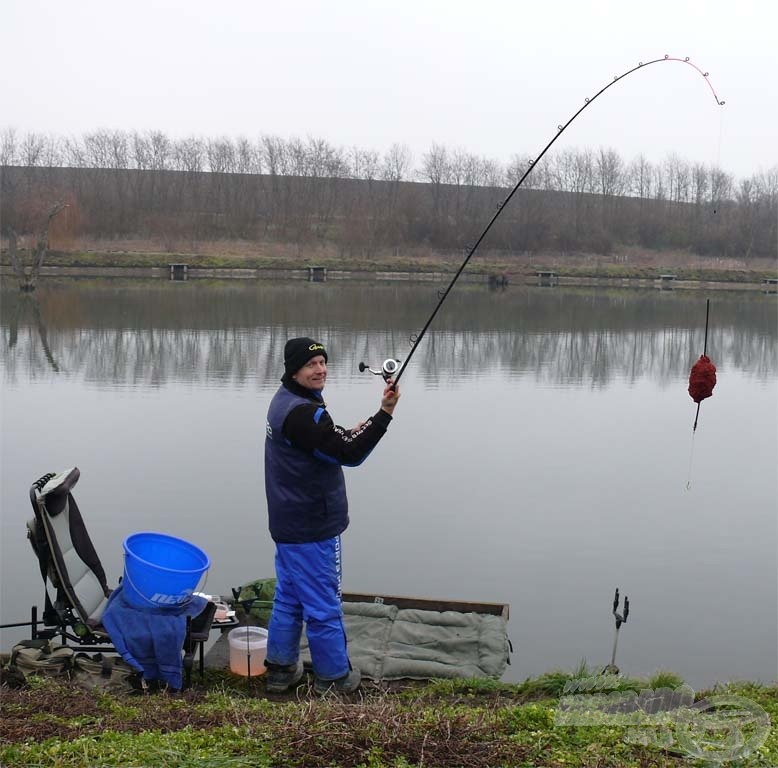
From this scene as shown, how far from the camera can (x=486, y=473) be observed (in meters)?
9.45

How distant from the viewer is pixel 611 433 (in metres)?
11.4

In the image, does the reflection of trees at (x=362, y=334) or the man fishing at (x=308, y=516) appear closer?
the man fishing at (x=308, y=516)

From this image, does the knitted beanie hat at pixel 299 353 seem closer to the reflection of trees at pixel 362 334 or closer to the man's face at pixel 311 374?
the man's face at pixel 311 374

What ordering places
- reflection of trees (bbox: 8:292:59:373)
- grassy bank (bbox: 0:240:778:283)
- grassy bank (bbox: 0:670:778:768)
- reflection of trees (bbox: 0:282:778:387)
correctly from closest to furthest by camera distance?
grassy bank (bbox: 0:670:778:768) < reflection of trees (bbox: 0:282:778:387) < reflection of trees (bbox: 8:292:59:373) < grassy bank (bbox: 0:240:778:283)

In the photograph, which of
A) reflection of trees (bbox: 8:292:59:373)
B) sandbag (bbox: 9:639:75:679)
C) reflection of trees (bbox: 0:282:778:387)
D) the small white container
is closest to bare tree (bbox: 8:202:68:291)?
reflection of trees (bbox: 0:282:778:387)

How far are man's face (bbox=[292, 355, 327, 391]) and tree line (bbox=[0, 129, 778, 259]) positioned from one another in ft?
158

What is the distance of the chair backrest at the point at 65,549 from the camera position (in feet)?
15.1

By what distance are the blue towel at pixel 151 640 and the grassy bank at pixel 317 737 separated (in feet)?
1.56

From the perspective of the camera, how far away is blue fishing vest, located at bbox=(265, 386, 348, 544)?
14.1 ft

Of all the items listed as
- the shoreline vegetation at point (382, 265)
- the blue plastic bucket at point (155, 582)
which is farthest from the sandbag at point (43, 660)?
the shoreline vegetation at point (382, 265)

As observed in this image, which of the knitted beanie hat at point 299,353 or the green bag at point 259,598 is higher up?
the knitted beanie hat at point 299,353

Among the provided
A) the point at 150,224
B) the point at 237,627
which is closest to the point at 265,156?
the point at 150,224

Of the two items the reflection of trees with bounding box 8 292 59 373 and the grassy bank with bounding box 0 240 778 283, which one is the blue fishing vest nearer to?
the reflection of trees with bounding box 8 292 59 373

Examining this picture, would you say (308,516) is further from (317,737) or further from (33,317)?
(33,317)
